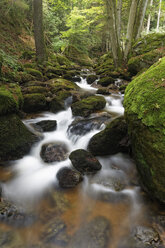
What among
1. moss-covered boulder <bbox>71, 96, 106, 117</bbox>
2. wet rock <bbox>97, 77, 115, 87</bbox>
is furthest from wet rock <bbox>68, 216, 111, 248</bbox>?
wet rock <bbox>97, 77, 115, 87</bbox>

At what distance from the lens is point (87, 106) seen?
6125 mm

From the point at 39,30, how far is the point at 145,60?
7.04 m

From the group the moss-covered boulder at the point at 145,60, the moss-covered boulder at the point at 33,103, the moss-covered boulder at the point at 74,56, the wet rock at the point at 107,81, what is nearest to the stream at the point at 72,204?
the moss-covered boulder at the point at 33,103

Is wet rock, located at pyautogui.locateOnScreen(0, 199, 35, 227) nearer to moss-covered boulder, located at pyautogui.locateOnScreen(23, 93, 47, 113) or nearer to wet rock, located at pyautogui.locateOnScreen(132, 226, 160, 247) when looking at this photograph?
wet rock, located at pyautogui.locateOnScreen(132, 226, 160, 247)

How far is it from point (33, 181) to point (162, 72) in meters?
3.72

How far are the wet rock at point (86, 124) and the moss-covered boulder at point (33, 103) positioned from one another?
70.5 inches

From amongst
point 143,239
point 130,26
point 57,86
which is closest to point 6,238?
point 143,239

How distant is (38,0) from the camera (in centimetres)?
Answer: 976

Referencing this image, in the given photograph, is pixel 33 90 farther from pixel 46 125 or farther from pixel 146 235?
pixel 146 235

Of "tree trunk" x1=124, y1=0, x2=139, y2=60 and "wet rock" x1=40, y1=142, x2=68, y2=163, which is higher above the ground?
"tree trunk" x1=124, y1=0, x2=139, y2=60

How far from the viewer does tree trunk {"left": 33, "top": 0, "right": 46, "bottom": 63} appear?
980 centimetres

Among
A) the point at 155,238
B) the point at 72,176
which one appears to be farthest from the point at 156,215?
the point at 72,176

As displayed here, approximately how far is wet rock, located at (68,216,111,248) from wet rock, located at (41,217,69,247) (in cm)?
14

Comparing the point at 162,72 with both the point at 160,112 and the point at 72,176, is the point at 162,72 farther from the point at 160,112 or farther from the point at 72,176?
the point at 72,176
